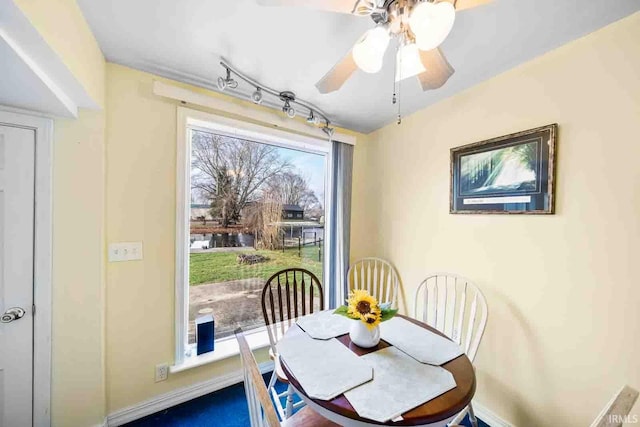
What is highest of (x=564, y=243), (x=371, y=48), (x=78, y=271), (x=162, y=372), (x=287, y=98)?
(x=287, y=98)

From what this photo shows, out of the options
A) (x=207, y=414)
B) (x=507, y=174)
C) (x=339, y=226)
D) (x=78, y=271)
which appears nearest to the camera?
(x=78, y=271)

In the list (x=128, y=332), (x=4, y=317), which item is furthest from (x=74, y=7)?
(x=128, y=332)

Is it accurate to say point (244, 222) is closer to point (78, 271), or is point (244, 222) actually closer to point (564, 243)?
point (78, 271)

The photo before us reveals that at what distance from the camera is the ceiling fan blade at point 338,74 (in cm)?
107

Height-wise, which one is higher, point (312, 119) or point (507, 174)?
point (312, 119)

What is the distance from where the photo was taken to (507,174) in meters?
1.47

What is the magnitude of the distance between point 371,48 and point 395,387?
1.33 m

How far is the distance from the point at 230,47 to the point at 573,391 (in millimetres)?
2650

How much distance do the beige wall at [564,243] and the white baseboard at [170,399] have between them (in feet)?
6.14

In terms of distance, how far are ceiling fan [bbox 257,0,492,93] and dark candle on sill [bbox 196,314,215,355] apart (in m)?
1.89

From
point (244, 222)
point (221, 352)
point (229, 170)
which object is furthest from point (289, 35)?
point (221, 352)

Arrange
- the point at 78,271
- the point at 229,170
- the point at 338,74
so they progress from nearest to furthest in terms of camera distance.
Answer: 1. the point at 338,74
2. the point at 78,271
3. the point at 229,170

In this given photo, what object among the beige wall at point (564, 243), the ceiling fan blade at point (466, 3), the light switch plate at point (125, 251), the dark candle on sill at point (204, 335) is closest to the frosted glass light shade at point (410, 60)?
the ceiling fan blade at point (466, 3)

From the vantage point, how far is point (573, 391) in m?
1.23
